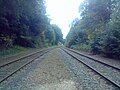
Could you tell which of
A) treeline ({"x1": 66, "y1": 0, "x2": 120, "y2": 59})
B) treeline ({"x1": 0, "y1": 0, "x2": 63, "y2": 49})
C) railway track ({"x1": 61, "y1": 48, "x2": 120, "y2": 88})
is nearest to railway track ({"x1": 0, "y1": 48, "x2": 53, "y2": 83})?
railway track ({"x1": 61, "y1": 48, "x2": 120, "y2": 88})

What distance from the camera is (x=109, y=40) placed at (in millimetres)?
22141

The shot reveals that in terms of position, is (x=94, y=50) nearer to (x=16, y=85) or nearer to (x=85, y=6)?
(x=85, y=6)

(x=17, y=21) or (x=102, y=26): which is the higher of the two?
(x=102, y=26)

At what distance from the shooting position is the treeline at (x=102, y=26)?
2183cm

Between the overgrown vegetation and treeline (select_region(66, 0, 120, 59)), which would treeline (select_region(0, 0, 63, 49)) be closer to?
the overgrown vegetation

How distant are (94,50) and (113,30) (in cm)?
682

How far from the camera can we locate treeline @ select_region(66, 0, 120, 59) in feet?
71.6

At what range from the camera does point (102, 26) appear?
3691cm

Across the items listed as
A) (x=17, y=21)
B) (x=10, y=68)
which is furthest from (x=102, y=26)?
(x=10, y=68)

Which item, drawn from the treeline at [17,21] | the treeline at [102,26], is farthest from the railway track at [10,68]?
the treeline at [17,21]

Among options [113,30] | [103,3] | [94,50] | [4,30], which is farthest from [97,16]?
[113,30]

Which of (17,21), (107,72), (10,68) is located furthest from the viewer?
(17,21)

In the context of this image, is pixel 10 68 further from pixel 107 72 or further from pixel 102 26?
pixel 102 26

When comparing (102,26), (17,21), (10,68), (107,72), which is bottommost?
(10,68)
